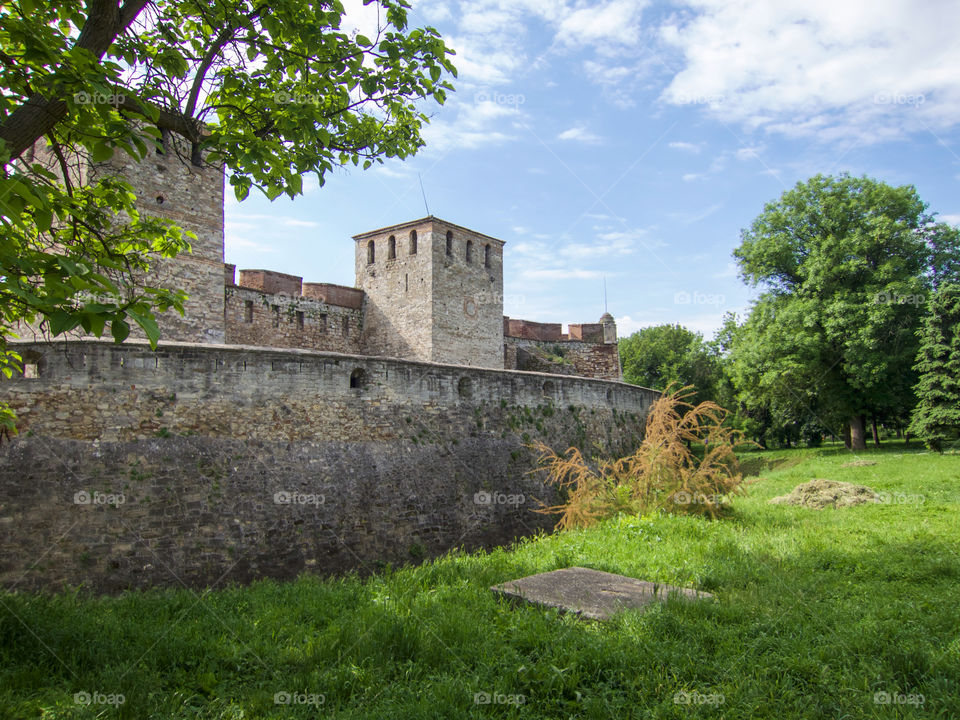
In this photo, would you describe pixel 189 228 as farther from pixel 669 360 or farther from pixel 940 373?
pixel 669 360

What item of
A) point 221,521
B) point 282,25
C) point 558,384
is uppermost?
point 282,25

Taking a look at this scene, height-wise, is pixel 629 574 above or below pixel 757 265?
below

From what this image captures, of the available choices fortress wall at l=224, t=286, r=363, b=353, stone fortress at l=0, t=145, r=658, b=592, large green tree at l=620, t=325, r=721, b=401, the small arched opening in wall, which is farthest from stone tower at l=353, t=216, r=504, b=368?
large green tree at l=620, t=325, r=721, b=401

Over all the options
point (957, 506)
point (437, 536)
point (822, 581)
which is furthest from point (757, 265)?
point (822, 581)

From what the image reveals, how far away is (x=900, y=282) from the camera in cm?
2186

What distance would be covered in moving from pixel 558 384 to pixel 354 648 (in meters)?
12.1

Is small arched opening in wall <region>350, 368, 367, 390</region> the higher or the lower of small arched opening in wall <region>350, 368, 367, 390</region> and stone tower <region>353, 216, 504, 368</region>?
the lower

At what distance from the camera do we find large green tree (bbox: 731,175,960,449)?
22.2m

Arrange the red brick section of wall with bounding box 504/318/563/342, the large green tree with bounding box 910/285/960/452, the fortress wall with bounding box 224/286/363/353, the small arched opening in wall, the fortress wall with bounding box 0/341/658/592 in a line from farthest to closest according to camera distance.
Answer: the red brick section of wall with bounding box 504/318/563/342, the large green tree with bounding box 910/285/960/452, the fortress wall with bounding box 224/286/363/353, the small arched opening in wall, the fortress wall with bounding box 0/341/658/592

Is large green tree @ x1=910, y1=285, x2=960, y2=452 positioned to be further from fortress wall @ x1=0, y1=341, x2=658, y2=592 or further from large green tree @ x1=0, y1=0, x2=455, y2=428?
large green tree @ x1=0, y1=0, x2=455, y2=428

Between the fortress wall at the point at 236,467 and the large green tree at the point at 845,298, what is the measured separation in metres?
15.6

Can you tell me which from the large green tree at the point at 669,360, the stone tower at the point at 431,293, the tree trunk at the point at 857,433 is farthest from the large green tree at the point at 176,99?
the large green tree at the point at 669,360

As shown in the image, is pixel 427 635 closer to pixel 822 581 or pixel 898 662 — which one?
pixel 898 662

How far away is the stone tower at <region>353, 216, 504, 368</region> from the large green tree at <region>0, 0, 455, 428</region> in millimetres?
15007
